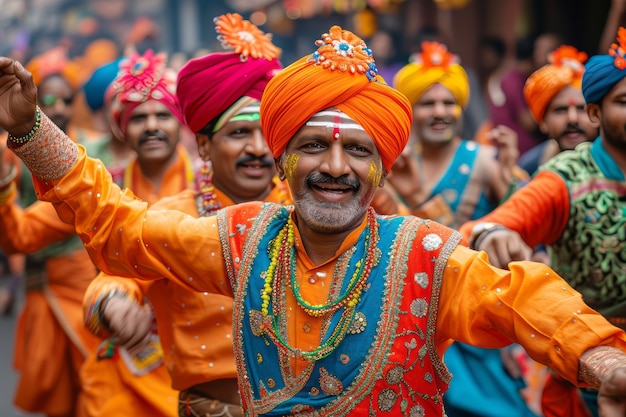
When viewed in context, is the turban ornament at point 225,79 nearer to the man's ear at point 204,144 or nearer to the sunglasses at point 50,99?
the man's ear at point 204,144

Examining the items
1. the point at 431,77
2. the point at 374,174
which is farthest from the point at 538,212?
the point at 431,77

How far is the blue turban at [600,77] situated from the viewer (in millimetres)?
4301

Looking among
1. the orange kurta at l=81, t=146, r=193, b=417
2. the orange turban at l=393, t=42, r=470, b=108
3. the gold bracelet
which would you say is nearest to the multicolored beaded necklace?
the gold bracelet

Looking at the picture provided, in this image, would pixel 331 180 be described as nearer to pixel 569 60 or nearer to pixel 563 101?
pixel 563 101

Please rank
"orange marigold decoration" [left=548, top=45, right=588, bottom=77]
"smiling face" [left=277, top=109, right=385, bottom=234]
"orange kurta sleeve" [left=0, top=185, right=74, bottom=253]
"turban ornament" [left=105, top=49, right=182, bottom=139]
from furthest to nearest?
1. "orange marigold decoration" [left=548, top=45, right=588, bottom=77]
2. "turban ornament" [left=105, top=49, right=182, bottom=139]
3. "orange kurta sleeve" [left=0, top=185, right=74, bottom=253]
4. "smiling face" [left=277, top=109, right=385, bottom=234]

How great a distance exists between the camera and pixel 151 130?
19.1ft

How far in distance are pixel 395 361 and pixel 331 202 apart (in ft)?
1.78

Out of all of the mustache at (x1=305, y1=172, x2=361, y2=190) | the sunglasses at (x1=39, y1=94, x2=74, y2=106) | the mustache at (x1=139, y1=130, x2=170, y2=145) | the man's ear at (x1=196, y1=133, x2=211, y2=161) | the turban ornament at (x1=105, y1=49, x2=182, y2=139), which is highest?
the mustache at (x1=305, y1=172, x2=361, y2=190)

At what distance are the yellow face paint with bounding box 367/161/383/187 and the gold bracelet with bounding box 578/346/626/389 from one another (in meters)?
0.92

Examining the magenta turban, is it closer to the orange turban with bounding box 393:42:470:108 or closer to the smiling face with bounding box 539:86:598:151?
the smiling face with bounding box 539:86:598:151

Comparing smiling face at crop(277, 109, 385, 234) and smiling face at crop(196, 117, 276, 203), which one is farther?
smiling face at crop(196, 117, 276, 203)

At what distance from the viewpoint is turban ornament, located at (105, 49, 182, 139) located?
5.82 metres

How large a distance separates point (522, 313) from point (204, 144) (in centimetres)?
205

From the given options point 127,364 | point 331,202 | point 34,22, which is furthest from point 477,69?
point 34,22
